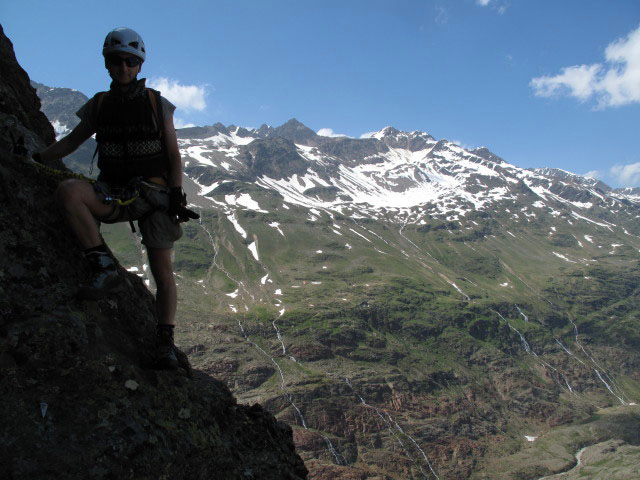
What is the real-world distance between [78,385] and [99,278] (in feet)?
5.75

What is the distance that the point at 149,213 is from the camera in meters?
7.90

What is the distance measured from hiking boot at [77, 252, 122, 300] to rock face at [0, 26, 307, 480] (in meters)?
0.28

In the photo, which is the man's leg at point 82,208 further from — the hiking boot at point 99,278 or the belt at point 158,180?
the belt at point 158,180

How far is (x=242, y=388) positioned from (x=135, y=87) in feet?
621

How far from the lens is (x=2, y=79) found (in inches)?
394

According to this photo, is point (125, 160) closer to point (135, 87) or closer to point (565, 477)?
point (135, 87)

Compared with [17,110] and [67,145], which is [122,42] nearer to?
[67,145]

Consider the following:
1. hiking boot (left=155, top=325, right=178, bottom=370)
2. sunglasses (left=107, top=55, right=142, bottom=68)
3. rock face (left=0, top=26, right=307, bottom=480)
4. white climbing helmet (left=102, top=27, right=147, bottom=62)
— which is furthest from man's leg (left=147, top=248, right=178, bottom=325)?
white climbing helmet (left=102, top=27, right=147, bottom=62)

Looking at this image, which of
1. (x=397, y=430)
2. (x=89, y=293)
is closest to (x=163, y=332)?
(x=89, y=293)

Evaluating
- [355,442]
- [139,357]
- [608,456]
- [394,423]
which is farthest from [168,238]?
[608,456]

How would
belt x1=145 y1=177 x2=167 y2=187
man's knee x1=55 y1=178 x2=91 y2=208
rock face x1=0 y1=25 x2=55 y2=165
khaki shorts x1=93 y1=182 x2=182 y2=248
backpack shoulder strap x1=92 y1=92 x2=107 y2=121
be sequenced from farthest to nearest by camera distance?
1. rock face x1=0 y1=25 x2=55 y2=165
2. belt x1=145 y1=177 x2=167 y2=187
3. backpack shoulder strap x1=92 y1=92 x2=107 y2=121
4. khaki shorts x1=93 y1=182 x2=182 y2=248
5. man's knee x1=55 y1=178 x2=91 y2=208

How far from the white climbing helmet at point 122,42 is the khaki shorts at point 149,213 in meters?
2.24

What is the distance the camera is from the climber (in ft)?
23.6

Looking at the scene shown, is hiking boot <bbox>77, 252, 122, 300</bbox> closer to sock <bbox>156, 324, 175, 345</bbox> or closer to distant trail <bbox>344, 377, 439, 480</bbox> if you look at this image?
sock <bbox>156, 324, 175, 345</bbox>
